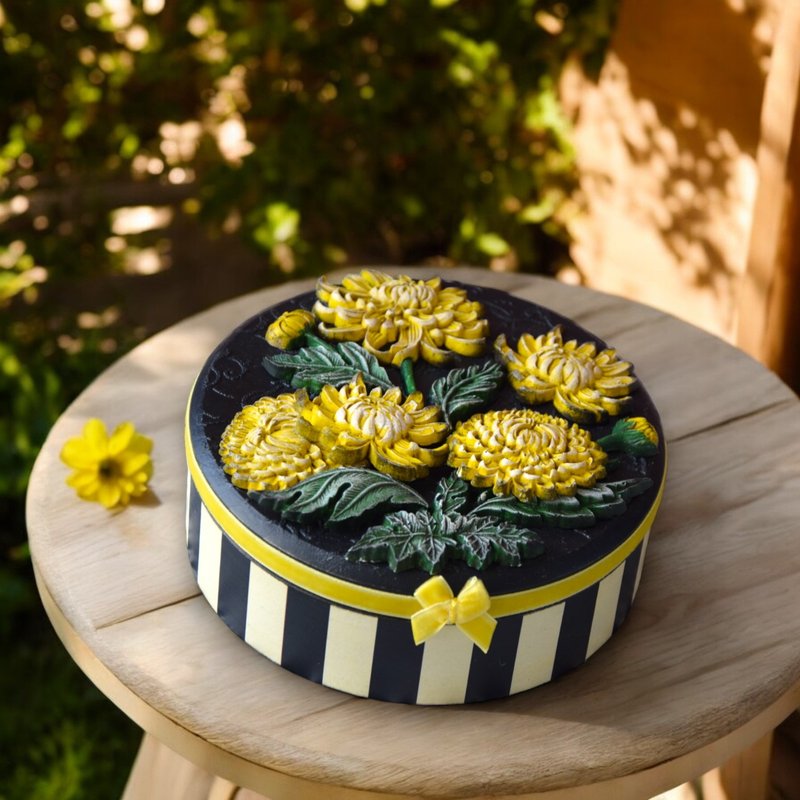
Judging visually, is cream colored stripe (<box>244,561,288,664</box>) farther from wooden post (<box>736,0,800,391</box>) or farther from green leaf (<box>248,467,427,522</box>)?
wooden post (<box>736,0,800,391</box>)

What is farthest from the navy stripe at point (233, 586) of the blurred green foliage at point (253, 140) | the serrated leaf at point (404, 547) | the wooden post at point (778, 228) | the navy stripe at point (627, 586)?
the wooden post at point (778, 228)

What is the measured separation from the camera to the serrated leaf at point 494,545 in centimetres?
88

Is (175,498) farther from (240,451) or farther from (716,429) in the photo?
(716,429)

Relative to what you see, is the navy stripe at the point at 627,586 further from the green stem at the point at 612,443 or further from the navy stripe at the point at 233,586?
the navy stripe at the point at 233,586

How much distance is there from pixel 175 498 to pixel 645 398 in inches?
20.2

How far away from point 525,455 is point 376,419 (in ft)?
0.46

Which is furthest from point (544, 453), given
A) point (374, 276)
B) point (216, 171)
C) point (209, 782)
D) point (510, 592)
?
point (216, 171)

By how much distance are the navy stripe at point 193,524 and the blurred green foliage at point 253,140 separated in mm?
896

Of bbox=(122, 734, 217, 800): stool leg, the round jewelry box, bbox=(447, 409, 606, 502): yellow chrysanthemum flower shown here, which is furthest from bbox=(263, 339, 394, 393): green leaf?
bbox=(122, 734, 217, 800): stool leg

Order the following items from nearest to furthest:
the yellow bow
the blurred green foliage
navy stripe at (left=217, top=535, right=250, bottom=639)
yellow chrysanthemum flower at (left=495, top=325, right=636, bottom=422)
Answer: the yellow bow
navy stripe at (left=217, top=535, right=250, bottom=639)
yellow chrysanthemum flower at (left=495, top=325, right=636, bottom=422)
the blurred green foliage

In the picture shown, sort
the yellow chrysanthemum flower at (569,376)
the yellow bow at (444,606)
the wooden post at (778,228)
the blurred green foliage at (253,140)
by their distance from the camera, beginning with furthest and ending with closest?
1. the blurred green foliage at (253,140)
2. the wooden post at (778,228)
3. the yellow chrysanthemum flower at (569,376)
4. the yellow bow at (444,606)

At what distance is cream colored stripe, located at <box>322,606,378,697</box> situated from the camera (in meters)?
0.89

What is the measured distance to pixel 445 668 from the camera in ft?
2.98

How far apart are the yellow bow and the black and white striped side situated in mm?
29
